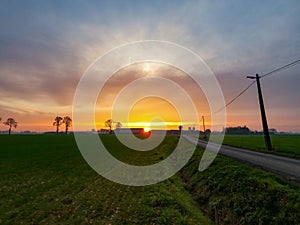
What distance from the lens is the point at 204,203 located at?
16.1m

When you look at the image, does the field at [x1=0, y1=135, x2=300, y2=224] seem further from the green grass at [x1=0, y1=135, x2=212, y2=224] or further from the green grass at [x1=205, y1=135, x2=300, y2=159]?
the green grass at [x1=205, y1=135, x2=300, y2=159]

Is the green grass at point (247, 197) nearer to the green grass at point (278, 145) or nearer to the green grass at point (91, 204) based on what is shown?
the green grass at point (91, 204)

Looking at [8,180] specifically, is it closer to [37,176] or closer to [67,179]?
[37,176]

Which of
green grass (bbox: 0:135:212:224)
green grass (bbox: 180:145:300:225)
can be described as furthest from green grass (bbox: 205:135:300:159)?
green grass (bbox: 0:135:212:224)

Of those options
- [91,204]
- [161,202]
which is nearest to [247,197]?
[161,202]

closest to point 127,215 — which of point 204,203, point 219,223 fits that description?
point 219,223

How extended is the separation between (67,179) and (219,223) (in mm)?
14106

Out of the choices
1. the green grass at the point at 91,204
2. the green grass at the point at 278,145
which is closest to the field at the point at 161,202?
the green grass at the point at 91,204

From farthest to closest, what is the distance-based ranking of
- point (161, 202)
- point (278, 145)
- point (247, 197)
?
point (278, 145)
point (161, 202)
point (247, 197)

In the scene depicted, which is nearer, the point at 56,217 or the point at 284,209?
the point at 284,209

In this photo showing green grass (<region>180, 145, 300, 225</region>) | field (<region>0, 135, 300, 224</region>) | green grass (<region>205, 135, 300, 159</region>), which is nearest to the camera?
green grass (<region>180, 145, 300, 225</region>)

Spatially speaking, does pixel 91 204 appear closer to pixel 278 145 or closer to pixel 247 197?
pixel 247 197

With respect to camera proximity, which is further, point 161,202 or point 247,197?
point 161,202

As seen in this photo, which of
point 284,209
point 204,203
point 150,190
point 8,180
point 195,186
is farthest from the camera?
point 8,180
